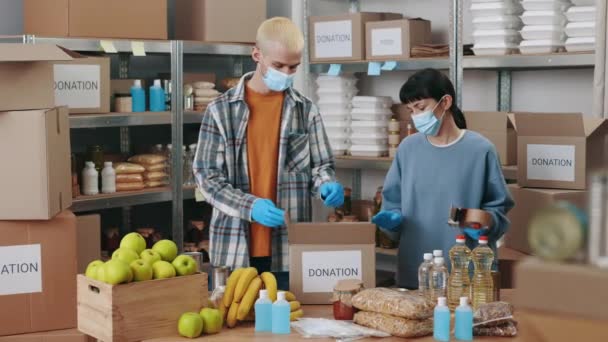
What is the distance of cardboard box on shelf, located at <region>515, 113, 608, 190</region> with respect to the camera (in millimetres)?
3648

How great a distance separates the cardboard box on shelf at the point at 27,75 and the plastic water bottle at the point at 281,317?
1106 millimetres

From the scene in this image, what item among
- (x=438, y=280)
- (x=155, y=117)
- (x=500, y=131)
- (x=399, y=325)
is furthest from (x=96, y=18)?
(x=399, y=325)

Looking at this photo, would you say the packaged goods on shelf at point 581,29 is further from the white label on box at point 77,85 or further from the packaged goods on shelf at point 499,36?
the white label on box at point 77,85

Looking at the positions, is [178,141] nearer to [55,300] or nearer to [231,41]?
[231,41]

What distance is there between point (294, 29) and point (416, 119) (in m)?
0.55

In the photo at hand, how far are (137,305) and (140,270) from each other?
96 mm

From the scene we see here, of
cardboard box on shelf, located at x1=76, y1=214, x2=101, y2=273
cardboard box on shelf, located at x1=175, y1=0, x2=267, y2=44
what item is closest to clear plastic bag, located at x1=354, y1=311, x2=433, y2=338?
cardboard box on shelf, located at x1=76, y1=214, x2=101, y2=273

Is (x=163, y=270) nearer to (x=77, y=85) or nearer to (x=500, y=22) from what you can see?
(x=77, y=85)

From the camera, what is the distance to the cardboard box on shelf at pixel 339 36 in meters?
4.93

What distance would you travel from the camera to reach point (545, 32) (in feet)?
13.7

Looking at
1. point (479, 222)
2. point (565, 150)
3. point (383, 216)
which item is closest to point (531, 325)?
point (479, 222)

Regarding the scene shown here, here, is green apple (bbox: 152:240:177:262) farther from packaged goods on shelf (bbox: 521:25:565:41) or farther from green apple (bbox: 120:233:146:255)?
packaged goods on shelf (bbox: 521:25:565:41)

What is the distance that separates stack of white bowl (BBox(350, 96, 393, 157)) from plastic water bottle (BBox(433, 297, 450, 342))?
2730mm

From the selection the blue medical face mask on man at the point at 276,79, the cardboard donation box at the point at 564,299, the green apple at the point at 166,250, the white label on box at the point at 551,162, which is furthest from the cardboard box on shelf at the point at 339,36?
the cardboard donation box at the point at 564,299
